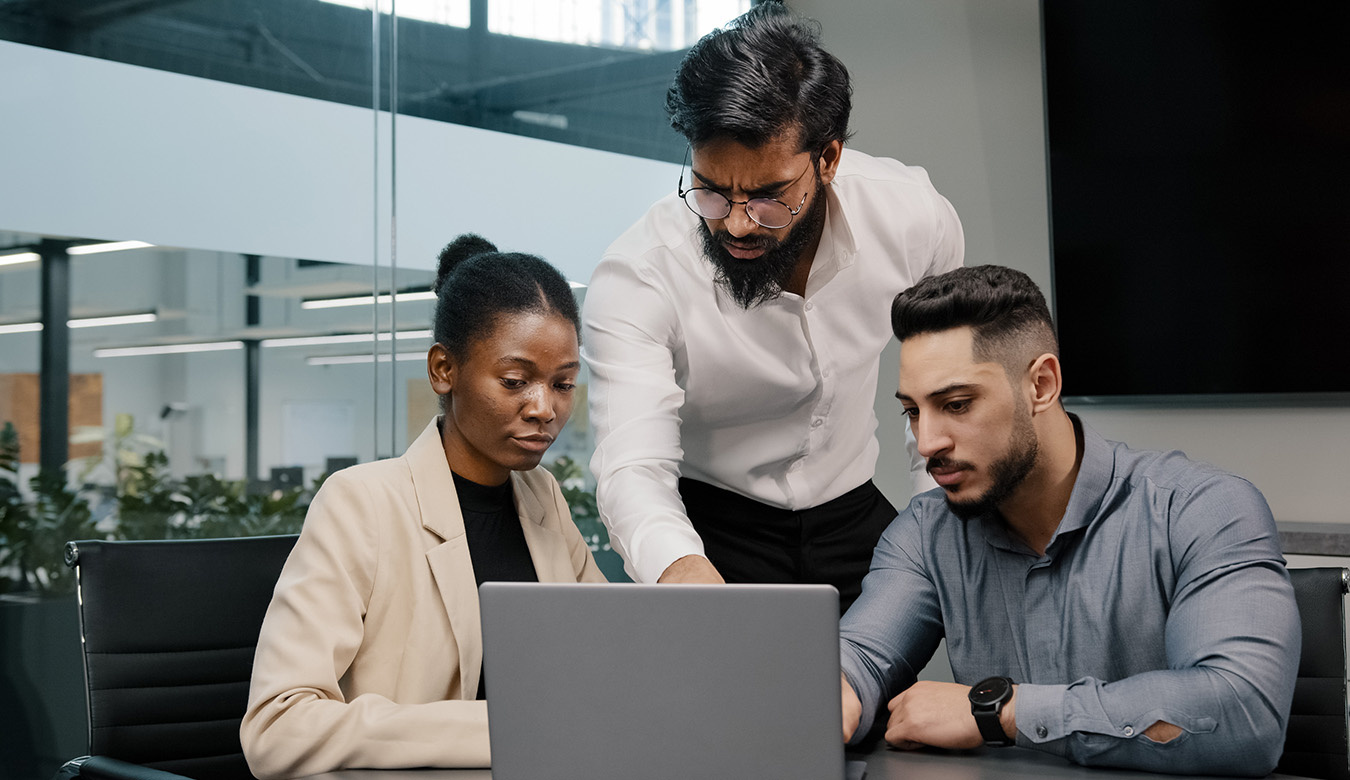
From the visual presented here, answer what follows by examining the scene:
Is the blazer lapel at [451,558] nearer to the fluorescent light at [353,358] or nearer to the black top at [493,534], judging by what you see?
the black top at [493,534]

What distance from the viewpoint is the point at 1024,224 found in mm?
3809

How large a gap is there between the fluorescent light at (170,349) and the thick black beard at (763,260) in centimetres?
157

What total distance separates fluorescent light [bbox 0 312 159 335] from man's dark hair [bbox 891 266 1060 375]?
207 cm

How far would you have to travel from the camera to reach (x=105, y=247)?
2.79 metres

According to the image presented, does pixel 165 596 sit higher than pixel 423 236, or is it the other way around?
pixel 423 236

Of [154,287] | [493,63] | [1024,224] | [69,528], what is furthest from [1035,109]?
[69,528]

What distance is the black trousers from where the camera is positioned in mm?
2146

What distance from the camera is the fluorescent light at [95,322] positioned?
2.64 meters

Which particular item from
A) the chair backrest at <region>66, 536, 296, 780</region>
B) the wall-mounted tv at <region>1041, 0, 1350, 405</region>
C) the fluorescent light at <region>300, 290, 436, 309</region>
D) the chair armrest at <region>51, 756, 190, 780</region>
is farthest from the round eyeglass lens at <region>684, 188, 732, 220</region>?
the wall-mounted tv at <region>1041, 0, 1350, 405</region>

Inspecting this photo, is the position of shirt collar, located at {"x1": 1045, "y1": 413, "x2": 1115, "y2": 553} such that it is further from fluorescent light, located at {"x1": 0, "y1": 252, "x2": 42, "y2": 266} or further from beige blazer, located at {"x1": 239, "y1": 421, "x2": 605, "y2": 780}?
fluorescent light, located at {"x1": 0, "y1": 252, "x2": 42, "y2": 266}

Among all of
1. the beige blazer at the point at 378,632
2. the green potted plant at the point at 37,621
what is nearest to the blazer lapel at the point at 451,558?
the beige blazer at the point at 378,632

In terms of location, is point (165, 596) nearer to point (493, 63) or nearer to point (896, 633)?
point (896, 633)

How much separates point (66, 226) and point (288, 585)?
5.57 feet

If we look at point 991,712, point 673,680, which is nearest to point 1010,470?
point 991,712
